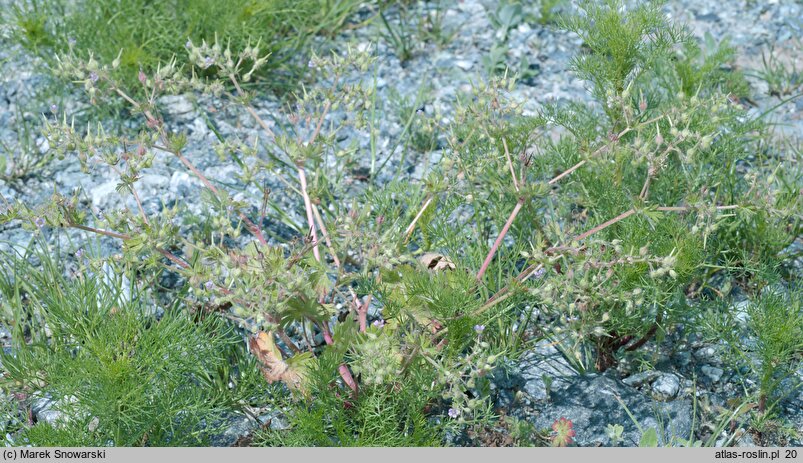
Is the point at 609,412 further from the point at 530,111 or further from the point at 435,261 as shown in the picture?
the point at 530,111

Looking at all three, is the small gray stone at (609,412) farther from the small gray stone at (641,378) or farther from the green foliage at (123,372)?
the green foliage at (123,372)

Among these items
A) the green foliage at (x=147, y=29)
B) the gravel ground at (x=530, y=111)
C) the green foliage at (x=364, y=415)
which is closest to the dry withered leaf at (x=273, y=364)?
the green foliage at (x=364, y=415)

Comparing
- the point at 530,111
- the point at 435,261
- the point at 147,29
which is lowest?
the point at 435,261

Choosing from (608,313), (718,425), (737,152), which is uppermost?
(737,152)

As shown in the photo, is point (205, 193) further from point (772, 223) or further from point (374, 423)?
point (772, 223)

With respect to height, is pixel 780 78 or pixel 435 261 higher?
pixel 780 78

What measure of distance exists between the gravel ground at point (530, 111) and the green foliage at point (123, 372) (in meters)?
0.61

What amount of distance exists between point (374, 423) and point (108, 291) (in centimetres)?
113

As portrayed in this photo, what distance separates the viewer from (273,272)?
8.96 feet

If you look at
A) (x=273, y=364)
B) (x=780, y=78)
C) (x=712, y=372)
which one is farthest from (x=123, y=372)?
(x=780, y=78)

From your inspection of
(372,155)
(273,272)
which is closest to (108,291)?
(273,272)

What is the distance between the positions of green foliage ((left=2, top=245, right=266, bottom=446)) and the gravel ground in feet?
2.01

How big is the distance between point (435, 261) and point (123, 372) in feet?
4.37

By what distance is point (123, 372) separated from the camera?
284 centimetres
